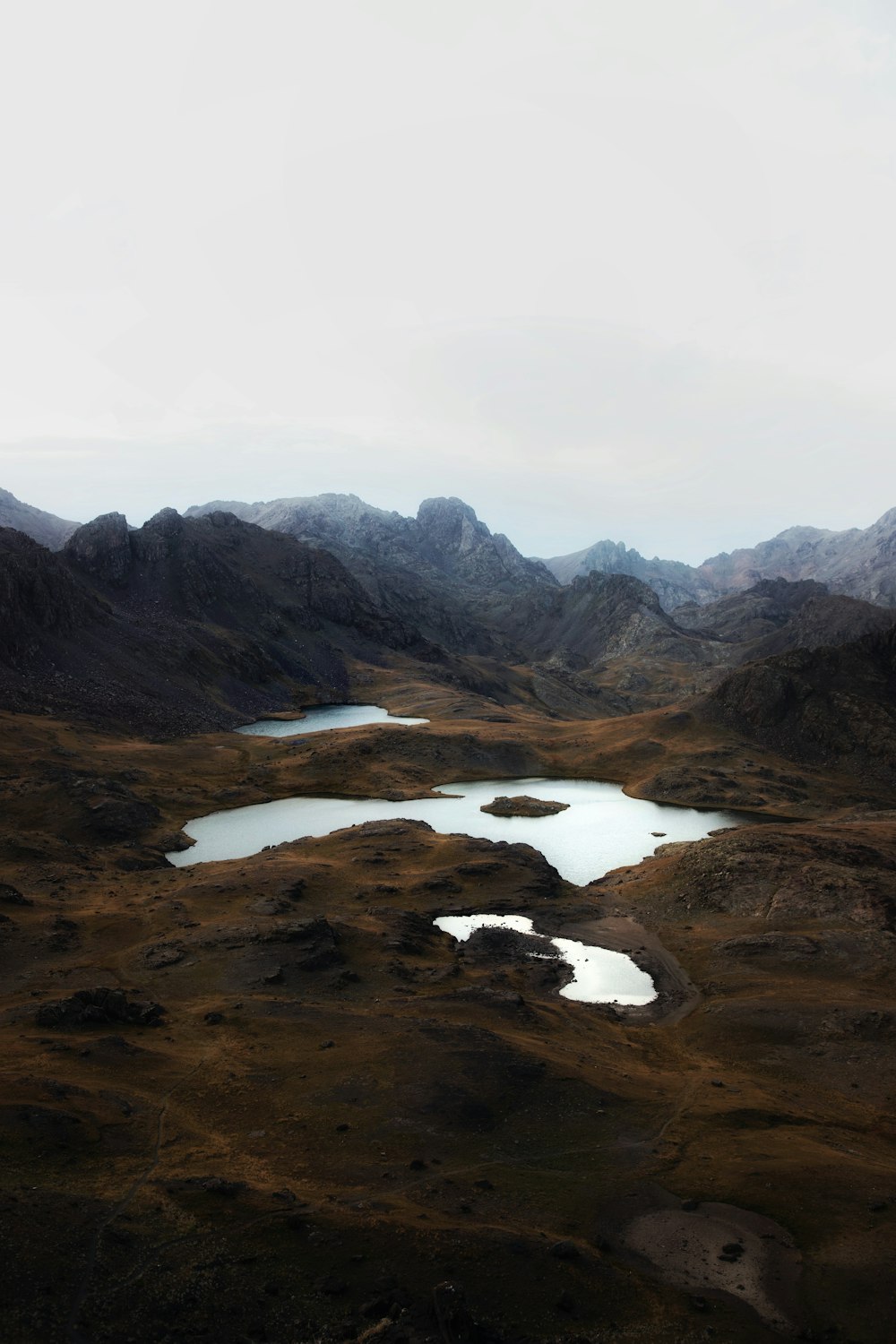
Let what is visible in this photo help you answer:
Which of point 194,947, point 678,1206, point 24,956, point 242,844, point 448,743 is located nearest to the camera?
point 678,1206

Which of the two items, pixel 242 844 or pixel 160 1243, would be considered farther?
pixel 242 844

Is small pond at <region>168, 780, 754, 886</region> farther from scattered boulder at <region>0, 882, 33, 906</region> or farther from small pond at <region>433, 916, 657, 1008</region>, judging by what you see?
scattered boulder at <region>0, 882, 33, 906</region>

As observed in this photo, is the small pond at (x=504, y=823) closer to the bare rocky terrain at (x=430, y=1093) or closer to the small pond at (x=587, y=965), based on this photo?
the bare rocky terrain at (x=430, y=1093)

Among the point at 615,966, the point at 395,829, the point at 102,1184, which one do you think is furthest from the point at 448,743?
the point at 102,1184

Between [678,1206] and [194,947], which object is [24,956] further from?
[678,1206]

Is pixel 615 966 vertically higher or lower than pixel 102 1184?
lower

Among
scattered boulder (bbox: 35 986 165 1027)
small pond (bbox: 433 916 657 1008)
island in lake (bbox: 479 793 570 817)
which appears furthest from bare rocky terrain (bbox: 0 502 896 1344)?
island in lake (bbox: 479 793 570 817)

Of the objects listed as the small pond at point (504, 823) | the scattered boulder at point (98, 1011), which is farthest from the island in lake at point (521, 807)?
the scattered boulder at point (98, 1011)

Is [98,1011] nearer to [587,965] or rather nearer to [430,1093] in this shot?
[430,1093]
